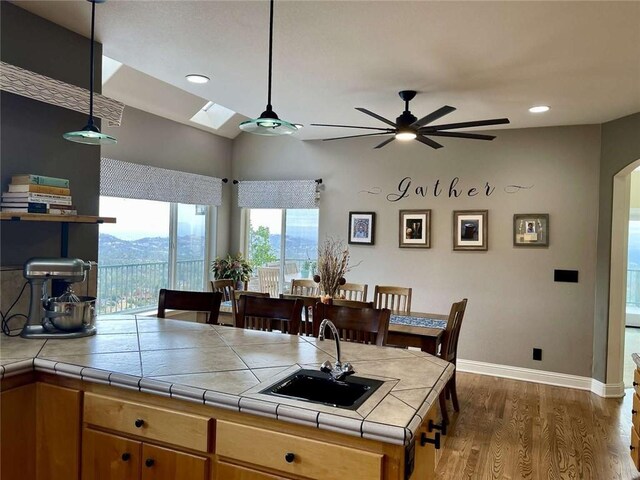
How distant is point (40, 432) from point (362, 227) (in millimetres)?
4134

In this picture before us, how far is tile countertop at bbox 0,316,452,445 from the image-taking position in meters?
1.45

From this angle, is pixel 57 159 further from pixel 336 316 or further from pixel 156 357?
pixel 336 316

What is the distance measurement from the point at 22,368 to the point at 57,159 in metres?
1.36

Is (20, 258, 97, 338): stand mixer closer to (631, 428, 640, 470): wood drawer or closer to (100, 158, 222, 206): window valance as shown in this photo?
(100, 158, 222, 206): window valance

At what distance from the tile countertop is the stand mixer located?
0.27 feet

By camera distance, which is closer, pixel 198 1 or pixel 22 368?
pixel 22 368

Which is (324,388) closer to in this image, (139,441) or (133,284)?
(139,441)

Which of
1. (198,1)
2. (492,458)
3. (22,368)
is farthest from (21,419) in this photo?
(492,458)

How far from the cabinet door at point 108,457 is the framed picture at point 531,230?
14.1 ft

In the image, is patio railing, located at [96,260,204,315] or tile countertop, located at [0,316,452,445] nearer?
tile countertop, located at [0,316,452,445]

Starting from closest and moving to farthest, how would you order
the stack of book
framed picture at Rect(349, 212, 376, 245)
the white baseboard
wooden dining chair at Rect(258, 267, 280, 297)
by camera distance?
the stack of book → the white baseboard → framed picture at Rect(349, 212, 376, 245) → wooden dining chair at Rect(258, 267, 280, 297)

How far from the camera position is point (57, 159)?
8.85 ft

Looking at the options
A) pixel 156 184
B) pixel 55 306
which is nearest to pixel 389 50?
pixel 55 306

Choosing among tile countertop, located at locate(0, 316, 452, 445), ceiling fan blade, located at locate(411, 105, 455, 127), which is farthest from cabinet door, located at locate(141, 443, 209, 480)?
ceiling fan blade, located at locate(411, 105, 455, 127)
